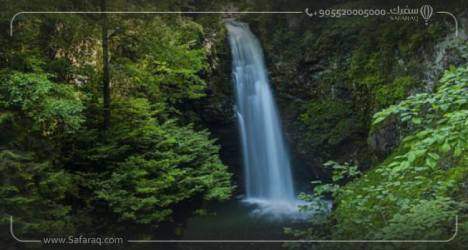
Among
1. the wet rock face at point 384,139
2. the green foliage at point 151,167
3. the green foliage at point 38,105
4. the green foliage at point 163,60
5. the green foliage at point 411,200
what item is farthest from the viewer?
the wet rock face at point 384,139

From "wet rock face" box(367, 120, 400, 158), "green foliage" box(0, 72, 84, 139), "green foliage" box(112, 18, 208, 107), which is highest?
"green foliage" box(112, 18, 208, 107)

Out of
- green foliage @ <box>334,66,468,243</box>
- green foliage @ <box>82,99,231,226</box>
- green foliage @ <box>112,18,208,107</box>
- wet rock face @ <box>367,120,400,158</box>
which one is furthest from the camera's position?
wet rock face @ <box>367,120,400,158</box>

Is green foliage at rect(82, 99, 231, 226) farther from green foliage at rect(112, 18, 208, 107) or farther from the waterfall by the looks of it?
the waterfall

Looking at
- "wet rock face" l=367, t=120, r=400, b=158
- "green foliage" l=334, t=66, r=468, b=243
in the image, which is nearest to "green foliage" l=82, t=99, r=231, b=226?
"green foliage" l=334, t=66, r=468, b=243

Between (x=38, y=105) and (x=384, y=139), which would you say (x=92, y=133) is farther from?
(x=384, y=139)

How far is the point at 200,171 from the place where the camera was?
132 inches

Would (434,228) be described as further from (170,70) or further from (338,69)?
(170,70)

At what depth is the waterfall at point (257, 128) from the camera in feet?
12.0

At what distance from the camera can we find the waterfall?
3.66m

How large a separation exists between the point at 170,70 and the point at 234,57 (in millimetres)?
1063

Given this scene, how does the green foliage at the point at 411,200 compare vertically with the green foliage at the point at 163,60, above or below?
below

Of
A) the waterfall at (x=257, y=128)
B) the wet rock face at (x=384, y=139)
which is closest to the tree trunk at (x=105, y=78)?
the waterfall at (x=257, y=128)

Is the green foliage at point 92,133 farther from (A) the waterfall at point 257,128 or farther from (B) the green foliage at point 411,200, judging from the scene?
(B) the green foliage at point 411,200

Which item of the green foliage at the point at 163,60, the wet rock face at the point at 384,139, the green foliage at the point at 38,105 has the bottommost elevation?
the wet rock face at the point at 384,139
